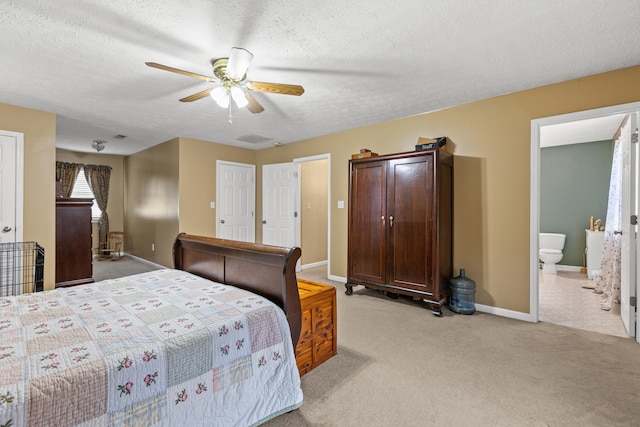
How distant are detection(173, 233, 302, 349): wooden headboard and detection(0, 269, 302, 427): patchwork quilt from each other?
97 millimetres

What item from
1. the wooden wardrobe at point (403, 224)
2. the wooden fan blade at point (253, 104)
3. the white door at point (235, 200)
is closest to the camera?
the wooden fan blade at point (253, 104)

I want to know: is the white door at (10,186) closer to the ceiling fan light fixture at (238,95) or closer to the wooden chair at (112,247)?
the ceiling fan light fixture at (238,95)

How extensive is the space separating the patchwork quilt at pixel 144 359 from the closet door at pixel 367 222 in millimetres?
2190

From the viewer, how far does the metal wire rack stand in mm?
2668

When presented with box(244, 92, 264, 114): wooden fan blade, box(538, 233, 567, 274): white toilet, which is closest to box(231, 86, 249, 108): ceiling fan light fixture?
box(244, 92, 264, 114): wooden fan blade

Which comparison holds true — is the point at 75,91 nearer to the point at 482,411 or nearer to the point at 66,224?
the point at 66,224

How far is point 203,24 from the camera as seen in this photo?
2.03 metres

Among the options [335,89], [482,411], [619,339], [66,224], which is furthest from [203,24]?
[619,339]

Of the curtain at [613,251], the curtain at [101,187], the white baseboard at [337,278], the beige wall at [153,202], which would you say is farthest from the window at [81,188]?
the curtain at [613,251]

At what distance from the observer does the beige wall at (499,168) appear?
2926mm

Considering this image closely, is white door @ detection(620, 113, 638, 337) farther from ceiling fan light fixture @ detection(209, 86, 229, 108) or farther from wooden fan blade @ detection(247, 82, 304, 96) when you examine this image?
ceiling fan light fixture @ detection(209, 86, 229, 108)

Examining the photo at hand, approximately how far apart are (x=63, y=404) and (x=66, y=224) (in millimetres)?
4381

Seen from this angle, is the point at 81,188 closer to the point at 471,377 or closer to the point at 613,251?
the point at 471,377

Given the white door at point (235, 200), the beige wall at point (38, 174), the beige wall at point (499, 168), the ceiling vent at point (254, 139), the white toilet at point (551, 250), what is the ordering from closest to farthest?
the beige wall at point (499, 168)
the beige wall at point (38, 174)
the ceiling vent at point (254, 139)
the white toilet at point (551, 250)
the white door at point (235, 200)
